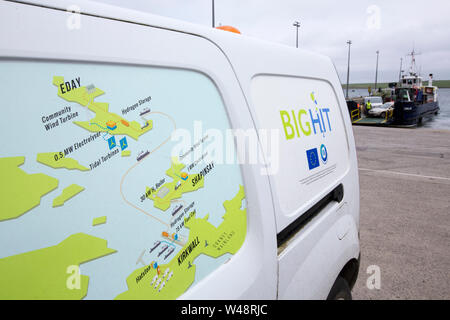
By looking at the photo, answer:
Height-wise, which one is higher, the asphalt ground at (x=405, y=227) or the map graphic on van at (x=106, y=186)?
the map graphic on van at (x=106, y=186)

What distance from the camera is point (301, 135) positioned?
60.8 inches

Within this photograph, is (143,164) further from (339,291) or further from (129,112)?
(339,291)

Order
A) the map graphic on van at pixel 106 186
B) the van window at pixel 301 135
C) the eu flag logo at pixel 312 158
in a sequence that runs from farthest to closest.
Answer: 1. the eu flag logo at pixel 312 158
2. the van window at pixel 301 135
3. the map graphic on van at pixel 106 186

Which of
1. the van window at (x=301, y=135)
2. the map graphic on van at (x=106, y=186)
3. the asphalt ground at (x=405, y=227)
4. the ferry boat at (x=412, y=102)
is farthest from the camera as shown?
the ferry boat at (x=412, y=102)

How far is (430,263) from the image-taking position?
3361mm

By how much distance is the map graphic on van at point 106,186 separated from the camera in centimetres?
66

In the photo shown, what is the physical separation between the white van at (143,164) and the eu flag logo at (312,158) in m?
0.12

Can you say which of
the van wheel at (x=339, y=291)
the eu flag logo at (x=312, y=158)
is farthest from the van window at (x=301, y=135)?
the van wheel at (x=339, y=291)

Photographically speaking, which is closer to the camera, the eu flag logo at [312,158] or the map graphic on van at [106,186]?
the map graphic on van at [106,186]

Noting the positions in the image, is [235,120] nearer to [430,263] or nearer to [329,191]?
[329,191]

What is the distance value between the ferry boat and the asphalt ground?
46.9 feet

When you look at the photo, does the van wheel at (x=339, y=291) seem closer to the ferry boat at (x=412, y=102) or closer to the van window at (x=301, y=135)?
the van window at (x=301, y=135)

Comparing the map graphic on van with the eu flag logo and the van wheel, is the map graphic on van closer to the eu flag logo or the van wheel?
the eu flag logo

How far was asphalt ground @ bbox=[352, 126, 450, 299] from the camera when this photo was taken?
9.82 ft
